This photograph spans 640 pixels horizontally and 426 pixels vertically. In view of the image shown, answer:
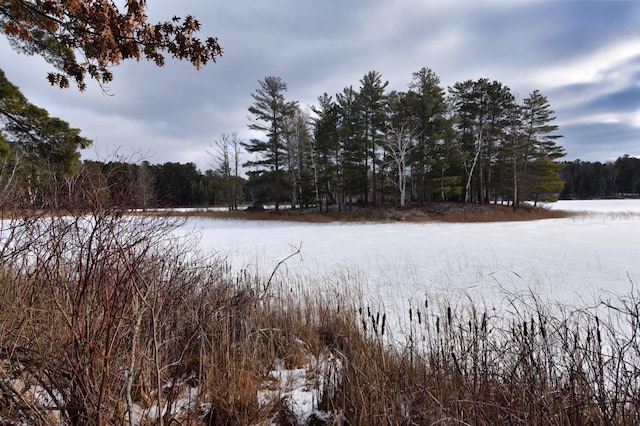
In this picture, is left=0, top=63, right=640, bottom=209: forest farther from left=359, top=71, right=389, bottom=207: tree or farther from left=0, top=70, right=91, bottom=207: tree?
left=0, top=70, right=91, bottom=207: tree

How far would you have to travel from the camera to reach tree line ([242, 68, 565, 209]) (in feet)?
85.0

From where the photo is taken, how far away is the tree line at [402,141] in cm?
2591

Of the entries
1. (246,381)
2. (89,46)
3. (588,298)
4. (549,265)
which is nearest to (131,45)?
(89,46)

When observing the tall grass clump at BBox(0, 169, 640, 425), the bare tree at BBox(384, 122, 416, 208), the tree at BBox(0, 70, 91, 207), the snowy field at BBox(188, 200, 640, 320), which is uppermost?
the bare tree at BBox(384, 122, 416, 208)

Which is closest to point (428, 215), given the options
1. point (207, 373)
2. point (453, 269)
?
point (453, 269)

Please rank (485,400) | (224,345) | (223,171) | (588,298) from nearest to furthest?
(485,400), (224,345), (588,298), (223,171)

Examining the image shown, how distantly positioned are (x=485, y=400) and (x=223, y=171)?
41.9 meters

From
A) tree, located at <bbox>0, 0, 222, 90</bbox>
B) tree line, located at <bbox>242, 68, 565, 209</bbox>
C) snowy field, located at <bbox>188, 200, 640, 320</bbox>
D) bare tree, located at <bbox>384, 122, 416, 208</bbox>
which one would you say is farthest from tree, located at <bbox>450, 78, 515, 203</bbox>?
tree, located at <bbox>0, 0, 222, 90</bbox>

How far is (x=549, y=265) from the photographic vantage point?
7570mm

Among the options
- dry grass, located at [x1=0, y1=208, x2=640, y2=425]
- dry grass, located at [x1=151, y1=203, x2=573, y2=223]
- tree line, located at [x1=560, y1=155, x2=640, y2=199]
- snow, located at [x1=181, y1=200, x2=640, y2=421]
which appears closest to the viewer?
dry grass, located at [x1=0, y1=208, x2=640, y2=425]

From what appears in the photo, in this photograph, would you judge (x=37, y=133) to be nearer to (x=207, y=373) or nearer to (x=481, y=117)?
(x=207, y=373)

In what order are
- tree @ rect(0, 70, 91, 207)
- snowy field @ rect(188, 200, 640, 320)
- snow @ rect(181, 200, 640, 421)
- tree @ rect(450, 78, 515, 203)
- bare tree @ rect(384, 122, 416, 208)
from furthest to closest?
tree @ rect(450, 78, 515, 203) → bare tree @ rect(384, 122, 416, 208) → tree @ rect(0, 70, 91, 207) → snowy field @ rect(188, 200, 640, 320) → snow @ rect(181, 200, 640, 421)

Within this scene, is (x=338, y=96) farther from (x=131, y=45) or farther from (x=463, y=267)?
(x=131, y=45)

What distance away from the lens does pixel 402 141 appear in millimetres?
26500
